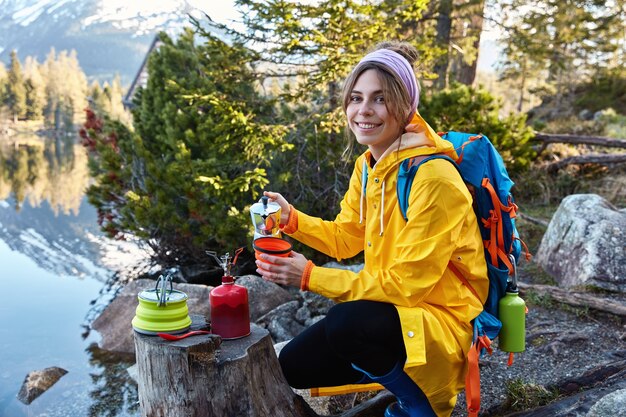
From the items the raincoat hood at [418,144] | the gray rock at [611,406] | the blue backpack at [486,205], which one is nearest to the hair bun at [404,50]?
the raincoat hood at [418,144]

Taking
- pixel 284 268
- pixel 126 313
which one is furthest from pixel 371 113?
pixel 126 313

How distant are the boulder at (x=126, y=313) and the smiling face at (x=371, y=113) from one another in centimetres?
369

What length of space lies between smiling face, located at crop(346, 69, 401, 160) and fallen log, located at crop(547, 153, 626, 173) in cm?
752

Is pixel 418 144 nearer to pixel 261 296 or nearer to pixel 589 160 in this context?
pixel 261 296

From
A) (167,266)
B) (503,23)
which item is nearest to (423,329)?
(167,266)

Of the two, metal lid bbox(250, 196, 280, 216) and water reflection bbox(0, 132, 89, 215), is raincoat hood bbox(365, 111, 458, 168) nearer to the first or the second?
metal lid bbox(250, 196, 280, 216)

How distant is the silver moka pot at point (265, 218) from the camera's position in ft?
8.07

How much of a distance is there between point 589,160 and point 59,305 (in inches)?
344

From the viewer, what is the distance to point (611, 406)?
103 inches

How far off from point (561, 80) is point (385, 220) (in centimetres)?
2272

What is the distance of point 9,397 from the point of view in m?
5.13

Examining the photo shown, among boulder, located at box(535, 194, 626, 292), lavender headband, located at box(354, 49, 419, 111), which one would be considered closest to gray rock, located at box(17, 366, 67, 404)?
lavender headband, located at box(354, 49, 419, 111)

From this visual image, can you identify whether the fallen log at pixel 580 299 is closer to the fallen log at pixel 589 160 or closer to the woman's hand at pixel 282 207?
the woman's hand at pixel 282 207

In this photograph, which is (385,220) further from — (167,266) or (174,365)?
(167,266)
